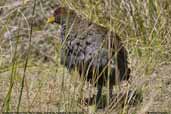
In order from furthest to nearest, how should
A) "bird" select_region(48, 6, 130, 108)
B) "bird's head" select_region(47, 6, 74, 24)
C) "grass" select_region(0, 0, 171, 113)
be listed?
"bird's head" select_region(47, 6, 74, 24) → "grass" select_region(0, 0, 171, 113) → "bird" select_region(48, 6, 130, 108)

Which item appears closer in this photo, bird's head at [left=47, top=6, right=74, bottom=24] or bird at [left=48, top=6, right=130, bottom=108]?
bird at [left=48, top=6, right=130, bottom=108]

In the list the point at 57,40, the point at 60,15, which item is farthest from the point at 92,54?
the point at 57,40

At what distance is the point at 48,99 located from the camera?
4.50 meters

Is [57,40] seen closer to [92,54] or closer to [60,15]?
[60,15]

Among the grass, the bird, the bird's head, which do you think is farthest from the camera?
the bird's head

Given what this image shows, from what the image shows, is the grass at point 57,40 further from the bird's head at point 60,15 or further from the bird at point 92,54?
the bird's head at point 60,15

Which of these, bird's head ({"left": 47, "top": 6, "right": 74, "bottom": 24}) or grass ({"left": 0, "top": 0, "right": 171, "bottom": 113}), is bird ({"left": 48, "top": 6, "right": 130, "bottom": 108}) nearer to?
grass ({"left": 0, "top": 0, "right": 171, "bottom": 113})

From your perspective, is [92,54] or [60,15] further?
[60,15]

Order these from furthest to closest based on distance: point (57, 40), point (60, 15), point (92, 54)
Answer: point (57, 40)
point (60, 15)
point (92, 54)

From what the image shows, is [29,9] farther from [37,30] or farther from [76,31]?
Answer: [76,31]

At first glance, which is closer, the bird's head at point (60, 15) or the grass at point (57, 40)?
the grass at point (57, 40)

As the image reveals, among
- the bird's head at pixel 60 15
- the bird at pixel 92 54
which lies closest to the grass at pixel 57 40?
the bird at pixel 92 54

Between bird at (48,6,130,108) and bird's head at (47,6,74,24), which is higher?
bird's head at (47,6,74,24)

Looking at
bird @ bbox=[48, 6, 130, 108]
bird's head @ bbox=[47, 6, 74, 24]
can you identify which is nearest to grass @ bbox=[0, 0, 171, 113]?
bird @ bbox=[48, 6, 130, 108]
